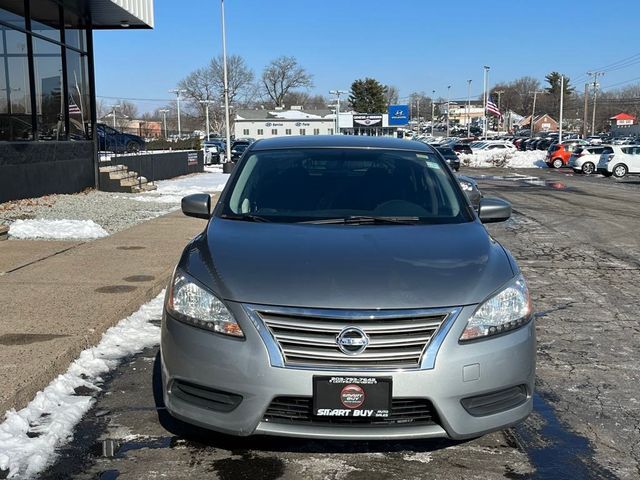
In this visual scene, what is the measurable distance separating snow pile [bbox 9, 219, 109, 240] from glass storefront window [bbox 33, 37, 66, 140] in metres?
4.93

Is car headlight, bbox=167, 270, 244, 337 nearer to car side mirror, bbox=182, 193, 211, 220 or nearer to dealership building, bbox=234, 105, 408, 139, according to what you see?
car side mirror, bbox=182, 193, 211, 220

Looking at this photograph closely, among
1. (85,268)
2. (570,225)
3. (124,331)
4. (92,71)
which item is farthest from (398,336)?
(92,71)

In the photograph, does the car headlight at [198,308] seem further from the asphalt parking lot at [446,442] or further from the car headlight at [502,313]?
the car headlight at [502,313]

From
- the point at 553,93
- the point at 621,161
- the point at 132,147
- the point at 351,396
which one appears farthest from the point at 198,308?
the point at 553,93

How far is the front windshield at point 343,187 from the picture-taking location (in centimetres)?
430

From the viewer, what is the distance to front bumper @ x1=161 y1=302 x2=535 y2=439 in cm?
292

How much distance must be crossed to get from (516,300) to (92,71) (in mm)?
17417

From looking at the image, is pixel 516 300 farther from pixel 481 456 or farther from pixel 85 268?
pixel 85 268

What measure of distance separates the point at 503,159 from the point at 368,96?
7785 cm

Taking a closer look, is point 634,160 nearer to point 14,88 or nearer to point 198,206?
point 14,88

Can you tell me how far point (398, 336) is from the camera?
2.97 meters

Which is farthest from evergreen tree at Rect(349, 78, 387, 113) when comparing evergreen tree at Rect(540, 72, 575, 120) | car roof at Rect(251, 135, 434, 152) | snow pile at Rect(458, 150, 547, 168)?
car roof at Rect(251, 135, 434, 152)

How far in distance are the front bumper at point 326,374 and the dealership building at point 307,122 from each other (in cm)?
8814

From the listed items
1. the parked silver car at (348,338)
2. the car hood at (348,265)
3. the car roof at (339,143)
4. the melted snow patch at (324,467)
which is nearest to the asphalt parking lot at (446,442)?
the melted snow patch at (324,467)
